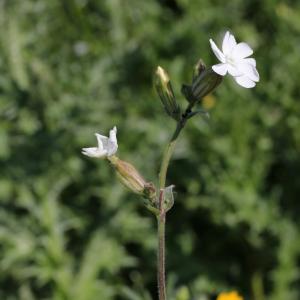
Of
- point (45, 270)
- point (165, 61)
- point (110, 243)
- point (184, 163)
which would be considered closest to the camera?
point (45, 270)

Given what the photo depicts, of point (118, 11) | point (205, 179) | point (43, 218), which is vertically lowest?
point (43, 218)

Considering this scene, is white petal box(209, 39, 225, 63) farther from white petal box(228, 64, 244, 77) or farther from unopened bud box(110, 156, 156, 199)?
unopened bud box(110, 156, 156, 199)

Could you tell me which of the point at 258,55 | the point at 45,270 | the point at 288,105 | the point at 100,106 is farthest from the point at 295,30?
the point at 45,270

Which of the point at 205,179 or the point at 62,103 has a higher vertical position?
the point at 62,103

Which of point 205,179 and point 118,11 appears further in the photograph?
point 118,11

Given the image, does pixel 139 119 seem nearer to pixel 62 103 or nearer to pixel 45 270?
pixel 62 103

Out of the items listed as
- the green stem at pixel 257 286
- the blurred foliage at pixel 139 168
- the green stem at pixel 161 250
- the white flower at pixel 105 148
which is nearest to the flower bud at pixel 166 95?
the white flower at pixel 105 148

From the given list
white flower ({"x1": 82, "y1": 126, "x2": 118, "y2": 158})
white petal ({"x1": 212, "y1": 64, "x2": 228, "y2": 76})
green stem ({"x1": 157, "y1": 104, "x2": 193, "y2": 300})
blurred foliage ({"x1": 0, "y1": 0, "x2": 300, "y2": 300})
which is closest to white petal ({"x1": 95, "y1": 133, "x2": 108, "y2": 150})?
white flower ({"x1": 82, "y1": 126, "x2": 118, "y2": 158})

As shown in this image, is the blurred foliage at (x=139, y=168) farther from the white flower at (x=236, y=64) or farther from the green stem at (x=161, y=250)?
the white flower at (x=236, y=64)

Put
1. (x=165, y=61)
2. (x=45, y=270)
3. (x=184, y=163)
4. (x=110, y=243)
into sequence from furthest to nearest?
(x=165, y=61)
(x=184, y=163)
(x=110, y=243)
(x=45, y=270)
